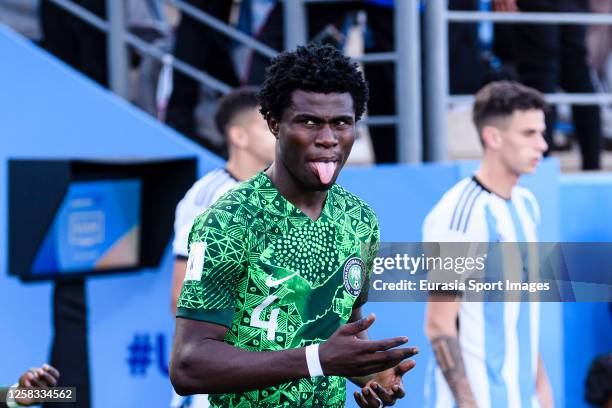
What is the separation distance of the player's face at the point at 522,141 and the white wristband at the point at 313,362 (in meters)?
2.89

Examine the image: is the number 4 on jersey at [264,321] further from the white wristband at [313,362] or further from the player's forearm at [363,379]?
the player's forearm at [363,379]

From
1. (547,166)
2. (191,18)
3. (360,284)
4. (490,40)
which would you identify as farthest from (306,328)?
(490,40)

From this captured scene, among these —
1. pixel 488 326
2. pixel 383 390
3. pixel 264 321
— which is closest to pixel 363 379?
pixel 383 390

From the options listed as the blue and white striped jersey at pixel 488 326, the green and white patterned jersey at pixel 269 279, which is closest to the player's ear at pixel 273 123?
the green and white patterned jersey at pixel 269 279

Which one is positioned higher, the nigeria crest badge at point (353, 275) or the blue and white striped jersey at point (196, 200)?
the blue and white striped jersey at point (196, 200)

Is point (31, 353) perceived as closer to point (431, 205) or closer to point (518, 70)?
point (431, 205)

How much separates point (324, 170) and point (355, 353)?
22.8 inches

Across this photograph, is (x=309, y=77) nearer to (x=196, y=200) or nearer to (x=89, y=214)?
(x=196, y=200)

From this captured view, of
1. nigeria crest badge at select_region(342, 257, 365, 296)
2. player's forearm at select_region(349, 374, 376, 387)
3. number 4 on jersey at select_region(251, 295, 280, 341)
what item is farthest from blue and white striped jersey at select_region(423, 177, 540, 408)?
number 4 on jersey at select_region(251, 295, 280, 341)

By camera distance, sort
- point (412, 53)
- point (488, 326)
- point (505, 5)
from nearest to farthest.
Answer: point (488, 326) → point (412, 53) → point (505, 5)

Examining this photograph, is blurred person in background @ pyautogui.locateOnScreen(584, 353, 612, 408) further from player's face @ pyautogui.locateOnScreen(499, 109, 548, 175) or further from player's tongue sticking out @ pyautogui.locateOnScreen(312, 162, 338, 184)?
player's tongue sticking out @ pyautogui.locateOnScreen(312, 162, 338, 184)

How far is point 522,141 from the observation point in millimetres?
5613

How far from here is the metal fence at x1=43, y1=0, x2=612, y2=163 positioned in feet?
18.9

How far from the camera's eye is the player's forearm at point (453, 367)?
512cm
